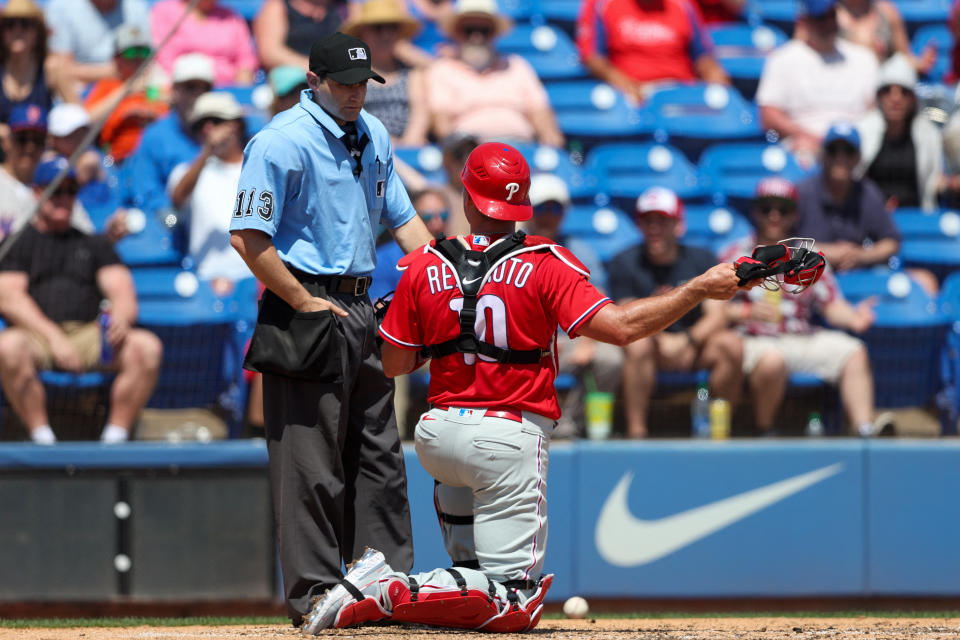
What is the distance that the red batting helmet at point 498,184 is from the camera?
3.87 metres

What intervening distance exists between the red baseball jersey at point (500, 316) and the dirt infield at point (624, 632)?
0.68 meters

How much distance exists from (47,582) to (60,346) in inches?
46.1

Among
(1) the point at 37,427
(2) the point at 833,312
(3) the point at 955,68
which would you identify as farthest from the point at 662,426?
(3) the point at 955,68

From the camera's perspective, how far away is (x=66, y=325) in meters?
6.30

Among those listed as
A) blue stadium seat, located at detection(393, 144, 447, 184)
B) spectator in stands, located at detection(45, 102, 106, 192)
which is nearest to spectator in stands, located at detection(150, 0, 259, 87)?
spectator in stands, located at detection(45, 102, 106, 192)

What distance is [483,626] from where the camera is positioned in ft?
12.6

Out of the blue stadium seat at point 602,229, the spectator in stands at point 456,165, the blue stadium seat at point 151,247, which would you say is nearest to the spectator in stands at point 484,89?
the spectator in stands at point 456,165

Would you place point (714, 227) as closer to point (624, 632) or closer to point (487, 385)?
point (624, 632)

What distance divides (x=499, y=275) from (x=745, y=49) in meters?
6.47

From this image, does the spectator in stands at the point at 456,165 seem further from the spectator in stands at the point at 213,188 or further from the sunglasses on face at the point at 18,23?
the sunglasses on face at the point at 18,23

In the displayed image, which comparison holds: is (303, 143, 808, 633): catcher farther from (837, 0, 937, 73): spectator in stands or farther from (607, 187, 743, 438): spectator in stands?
(837, 0, 937, 73): spectator in stands

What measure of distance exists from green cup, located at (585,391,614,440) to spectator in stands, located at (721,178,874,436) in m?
0.70

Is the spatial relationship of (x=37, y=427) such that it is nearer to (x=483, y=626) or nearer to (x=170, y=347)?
(x=170, y=347)

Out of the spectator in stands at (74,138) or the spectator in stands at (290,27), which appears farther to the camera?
the spectator in stands at (290,27)
